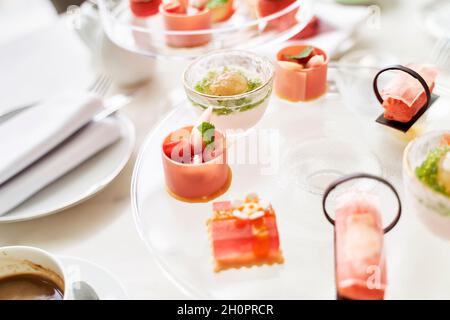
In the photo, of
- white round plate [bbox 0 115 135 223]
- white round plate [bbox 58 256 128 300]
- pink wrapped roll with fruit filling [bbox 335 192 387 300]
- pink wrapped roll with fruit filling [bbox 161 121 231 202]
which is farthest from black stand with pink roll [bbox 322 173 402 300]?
white round plate [bbox 0 115 135 223]

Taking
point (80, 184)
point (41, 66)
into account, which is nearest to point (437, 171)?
point (80, 184)

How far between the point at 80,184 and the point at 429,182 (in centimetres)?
59

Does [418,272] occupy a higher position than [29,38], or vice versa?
[29,38]

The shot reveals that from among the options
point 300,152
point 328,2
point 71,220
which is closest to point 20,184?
point 71,220

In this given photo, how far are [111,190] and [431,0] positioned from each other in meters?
0.99

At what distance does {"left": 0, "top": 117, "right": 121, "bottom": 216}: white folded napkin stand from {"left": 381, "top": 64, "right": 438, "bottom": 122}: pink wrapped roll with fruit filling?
518 millimetres

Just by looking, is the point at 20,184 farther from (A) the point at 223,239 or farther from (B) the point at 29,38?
(B) the point at 29,38

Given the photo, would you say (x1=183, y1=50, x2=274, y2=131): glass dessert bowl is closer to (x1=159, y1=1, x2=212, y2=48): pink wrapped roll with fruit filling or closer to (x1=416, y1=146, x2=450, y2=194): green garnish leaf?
(x1=159, y1=1, x2=212, y2=48): pink wrapped roll with fruit filling

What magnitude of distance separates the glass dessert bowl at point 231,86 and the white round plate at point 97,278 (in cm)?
32

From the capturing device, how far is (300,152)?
0.92m

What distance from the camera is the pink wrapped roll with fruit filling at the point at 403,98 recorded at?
85 cm

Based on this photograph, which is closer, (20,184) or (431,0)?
(20,184)

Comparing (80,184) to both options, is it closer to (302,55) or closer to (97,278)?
(97,278)

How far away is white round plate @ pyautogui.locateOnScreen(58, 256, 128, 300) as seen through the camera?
0.71 m
